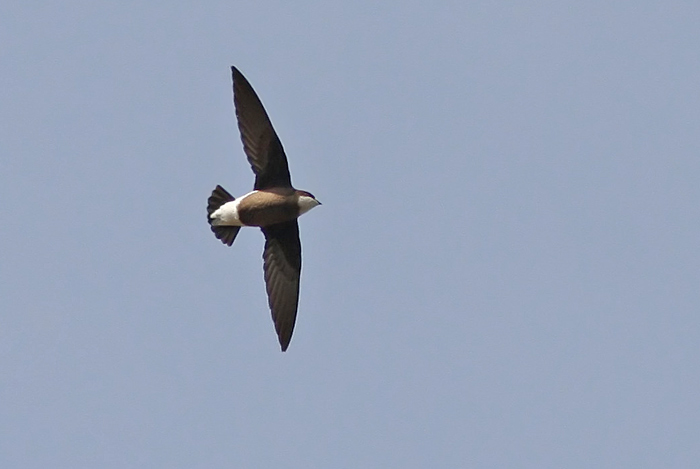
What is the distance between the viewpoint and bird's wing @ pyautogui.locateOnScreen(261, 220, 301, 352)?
68.3 ft

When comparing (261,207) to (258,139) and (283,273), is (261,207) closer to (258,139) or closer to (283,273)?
(258,139)

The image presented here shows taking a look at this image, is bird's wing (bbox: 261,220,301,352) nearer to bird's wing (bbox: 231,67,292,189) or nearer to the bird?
the bird

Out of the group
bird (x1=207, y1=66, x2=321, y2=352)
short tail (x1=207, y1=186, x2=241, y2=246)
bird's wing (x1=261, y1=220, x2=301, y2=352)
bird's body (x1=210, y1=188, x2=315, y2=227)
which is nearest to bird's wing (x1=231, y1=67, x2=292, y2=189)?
bird (x1=207, y1=66, x2=321, y2=352)

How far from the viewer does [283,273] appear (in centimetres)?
2097

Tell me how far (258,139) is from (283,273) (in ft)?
5.05

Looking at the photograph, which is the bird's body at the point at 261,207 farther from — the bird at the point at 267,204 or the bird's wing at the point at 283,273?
the bird's wing at the point at 283,273

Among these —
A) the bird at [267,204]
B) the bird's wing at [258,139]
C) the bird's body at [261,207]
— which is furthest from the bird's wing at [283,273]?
the bird's wing at [258,139]

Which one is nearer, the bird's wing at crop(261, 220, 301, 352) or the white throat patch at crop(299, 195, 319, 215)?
the white throat patch at crop(299, 195, 319, 215)

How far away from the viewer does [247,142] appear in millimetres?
20500

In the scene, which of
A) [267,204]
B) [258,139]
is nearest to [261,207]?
[267,204]

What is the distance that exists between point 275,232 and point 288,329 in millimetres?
1068

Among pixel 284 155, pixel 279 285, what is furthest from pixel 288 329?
pixel 284 155

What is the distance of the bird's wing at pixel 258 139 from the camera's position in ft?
67.2

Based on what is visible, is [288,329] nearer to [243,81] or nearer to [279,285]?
[279,285]
